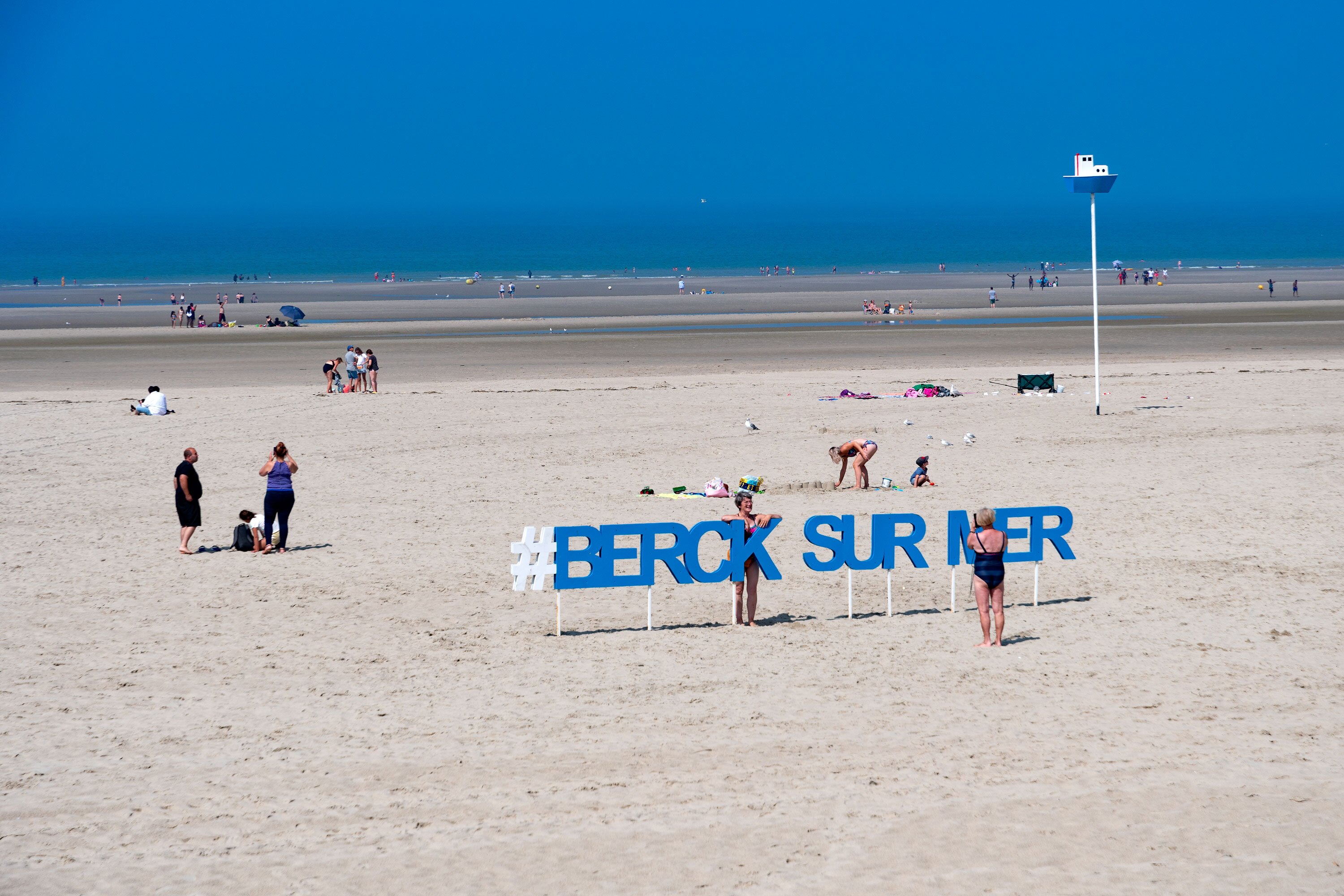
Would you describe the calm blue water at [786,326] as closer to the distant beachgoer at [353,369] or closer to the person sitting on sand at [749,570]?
the distant beachgoer at [353,369]

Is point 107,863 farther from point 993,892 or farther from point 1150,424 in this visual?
point 1150,424

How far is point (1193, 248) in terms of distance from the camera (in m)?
126

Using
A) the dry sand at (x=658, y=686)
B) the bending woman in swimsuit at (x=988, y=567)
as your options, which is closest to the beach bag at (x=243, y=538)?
the dry sand at (x=658, y=686)

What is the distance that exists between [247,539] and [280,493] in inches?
31.8

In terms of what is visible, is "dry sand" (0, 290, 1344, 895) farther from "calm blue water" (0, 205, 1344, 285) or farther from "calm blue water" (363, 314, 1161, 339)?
"calm blue water" (0, 205, 1344, 285)

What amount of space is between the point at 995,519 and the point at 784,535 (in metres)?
4.35

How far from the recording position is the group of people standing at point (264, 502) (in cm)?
1670

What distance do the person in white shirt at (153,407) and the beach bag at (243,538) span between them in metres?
13.7

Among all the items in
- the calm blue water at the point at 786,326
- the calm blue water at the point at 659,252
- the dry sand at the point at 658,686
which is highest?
the calm blue water at the point at 659,252

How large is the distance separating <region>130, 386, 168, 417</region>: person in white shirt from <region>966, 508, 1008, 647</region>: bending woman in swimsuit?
2229 centimetres

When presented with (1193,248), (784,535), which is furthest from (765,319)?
(1193,248)

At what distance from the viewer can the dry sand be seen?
8.70 m

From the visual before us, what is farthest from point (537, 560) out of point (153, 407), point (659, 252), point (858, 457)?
point (659, 252)

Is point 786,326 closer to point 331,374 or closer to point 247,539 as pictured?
point 331,374
